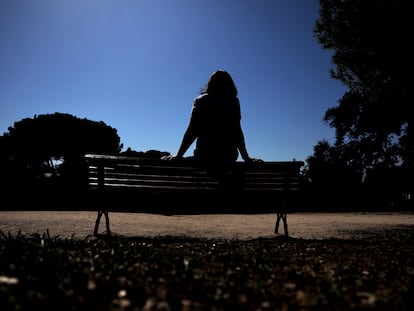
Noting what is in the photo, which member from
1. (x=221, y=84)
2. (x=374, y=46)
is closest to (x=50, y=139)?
(x=374, y=46)

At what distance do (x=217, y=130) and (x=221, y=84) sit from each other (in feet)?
2.73

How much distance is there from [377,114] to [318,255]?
20043 mm

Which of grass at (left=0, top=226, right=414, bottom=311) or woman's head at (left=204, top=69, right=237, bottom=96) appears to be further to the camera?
woman's head at (left=204, top=69, right=237, bottom=96)

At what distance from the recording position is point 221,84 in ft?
18.4

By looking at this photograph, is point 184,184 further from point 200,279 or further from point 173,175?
point 200,279

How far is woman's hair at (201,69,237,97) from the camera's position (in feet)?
18.4

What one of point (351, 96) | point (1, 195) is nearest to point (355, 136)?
point (351, 96)

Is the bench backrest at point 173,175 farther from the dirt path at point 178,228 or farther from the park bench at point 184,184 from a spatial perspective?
the dirt path at point 178,228

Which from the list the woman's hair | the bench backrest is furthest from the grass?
the woman's hair

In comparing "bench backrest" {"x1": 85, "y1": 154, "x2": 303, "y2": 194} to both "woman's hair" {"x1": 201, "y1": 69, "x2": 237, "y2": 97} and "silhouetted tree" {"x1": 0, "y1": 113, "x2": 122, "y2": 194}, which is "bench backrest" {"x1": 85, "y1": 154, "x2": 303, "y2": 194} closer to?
"woman's hair" {"x1": 201, "y1": 69, "x2": 237, "y2": 97}

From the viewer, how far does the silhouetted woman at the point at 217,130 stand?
5332 millimetres

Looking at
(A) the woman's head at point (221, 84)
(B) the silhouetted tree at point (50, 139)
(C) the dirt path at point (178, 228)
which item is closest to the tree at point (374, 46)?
(C) the dirt path at point (178, 228)

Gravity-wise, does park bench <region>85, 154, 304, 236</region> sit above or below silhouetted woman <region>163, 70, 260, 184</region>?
below

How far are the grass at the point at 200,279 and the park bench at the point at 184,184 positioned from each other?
0.83 meters
